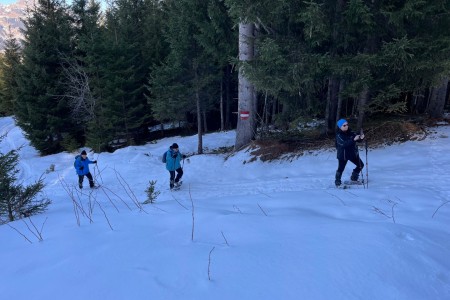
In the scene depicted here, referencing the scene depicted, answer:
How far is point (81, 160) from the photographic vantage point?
477 inches

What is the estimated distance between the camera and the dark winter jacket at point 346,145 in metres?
7.63

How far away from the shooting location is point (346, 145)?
768 cm

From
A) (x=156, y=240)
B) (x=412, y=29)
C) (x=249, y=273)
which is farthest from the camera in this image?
(x=412, y=29)

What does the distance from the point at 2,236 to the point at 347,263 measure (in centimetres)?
471

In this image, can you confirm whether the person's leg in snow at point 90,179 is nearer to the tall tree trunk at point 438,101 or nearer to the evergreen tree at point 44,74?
the evergreen tree at point 44,74

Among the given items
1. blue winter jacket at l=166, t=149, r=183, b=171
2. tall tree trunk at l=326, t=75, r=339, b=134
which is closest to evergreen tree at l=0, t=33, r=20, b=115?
blue winter jacket at l=166, t=149, r=183, b=171

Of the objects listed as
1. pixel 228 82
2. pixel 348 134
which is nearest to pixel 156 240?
pixel 348 134

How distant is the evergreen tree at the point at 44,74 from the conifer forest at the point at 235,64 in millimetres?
79

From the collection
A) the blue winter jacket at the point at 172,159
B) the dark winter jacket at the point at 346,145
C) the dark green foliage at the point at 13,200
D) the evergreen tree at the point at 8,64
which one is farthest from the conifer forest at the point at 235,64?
the dark green foliage at the point at 13,200

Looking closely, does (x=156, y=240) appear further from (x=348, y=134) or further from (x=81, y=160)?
(x=81, y=160)

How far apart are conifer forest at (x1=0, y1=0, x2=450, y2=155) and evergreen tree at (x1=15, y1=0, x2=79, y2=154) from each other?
79 millimetres

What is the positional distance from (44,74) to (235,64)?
17764 mm

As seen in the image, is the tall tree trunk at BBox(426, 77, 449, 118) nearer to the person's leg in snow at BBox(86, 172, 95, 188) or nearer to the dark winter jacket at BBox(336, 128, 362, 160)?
the dark winter jacket at BBox(336, 128, 362, 160)

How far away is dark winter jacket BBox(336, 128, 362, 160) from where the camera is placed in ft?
25.0
